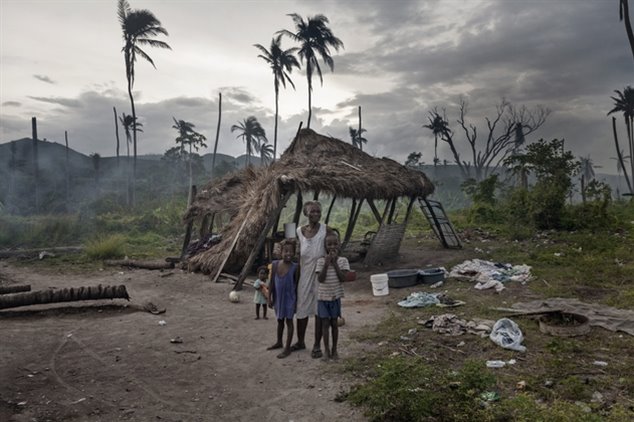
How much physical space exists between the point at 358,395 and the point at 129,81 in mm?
27762

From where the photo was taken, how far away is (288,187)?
29.3 ft

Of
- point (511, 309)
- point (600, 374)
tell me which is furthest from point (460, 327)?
point (600, 374)

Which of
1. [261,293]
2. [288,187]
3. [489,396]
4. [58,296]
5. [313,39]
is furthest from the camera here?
[313,39]

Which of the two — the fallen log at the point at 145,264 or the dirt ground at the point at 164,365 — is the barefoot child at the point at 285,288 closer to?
the dirt ground at the point at 164,365

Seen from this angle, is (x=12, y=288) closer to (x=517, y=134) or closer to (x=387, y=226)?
(x=387, y=226)

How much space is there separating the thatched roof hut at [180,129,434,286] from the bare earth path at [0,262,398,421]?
2.32 metres

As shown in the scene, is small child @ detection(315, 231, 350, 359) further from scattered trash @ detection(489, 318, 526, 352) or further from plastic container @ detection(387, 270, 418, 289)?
plastic container @ detection(387, 270, 418, 289)

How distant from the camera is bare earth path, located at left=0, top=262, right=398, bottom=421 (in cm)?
350

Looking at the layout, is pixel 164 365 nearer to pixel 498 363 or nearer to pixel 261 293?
pixel 261 293

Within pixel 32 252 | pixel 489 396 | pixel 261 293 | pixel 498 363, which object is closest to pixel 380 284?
pixel 261 293

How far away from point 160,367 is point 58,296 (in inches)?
136

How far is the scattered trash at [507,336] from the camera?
462cm

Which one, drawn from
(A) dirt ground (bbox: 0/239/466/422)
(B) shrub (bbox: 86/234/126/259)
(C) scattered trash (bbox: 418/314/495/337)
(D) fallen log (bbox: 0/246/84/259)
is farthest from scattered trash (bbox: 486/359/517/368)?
(D) fallen log (bbox: 0/246/84/259)

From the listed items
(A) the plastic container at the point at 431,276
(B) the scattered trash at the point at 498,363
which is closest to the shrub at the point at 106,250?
(A) the plastic container at the point at 431,276
